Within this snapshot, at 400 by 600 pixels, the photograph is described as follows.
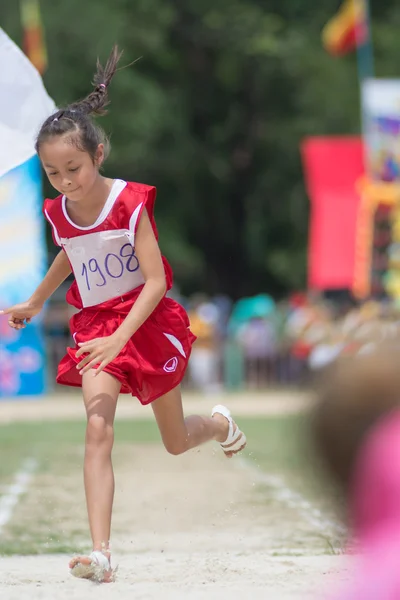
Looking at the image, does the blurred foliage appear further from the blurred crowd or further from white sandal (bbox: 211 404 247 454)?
white sandal (bbox: 211 404 247 454)

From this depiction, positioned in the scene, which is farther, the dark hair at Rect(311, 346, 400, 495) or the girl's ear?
the girl's ear

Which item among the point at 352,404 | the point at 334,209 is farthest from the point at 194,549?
the point at 334,209

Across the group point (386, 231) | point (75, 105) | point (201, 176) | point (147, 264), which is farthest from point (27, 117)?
point (201, 176)

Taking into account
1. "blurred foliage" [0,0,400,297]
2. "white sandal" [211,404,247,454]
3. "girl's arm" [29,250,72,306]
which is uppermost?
"girl's arm" [29,250,72,306]

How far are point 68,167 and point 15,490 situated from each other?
4.48m

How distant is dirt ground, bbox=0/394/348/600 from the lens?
4.12 metres

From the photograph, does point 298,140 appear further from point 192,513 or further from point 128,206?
point 128,206

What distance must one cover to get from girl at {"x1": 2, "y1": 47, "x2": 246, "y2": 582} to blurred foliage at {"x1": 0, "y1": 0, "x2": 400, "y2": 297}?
2885cm

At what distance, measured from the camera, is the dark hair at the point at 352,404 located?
1549 mm

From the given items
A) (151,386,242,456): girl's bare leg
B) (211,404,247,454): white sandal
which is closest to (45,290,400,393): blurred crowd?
(211,404,247,454): white sandal

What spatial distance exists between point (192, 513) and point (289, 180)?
30147 mm

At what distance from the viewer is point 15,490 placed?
8414 millimetres

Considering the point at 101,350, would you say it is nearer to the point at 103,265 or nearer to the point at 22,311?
the point at 103,265

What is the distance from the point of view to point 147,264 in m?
4.50
